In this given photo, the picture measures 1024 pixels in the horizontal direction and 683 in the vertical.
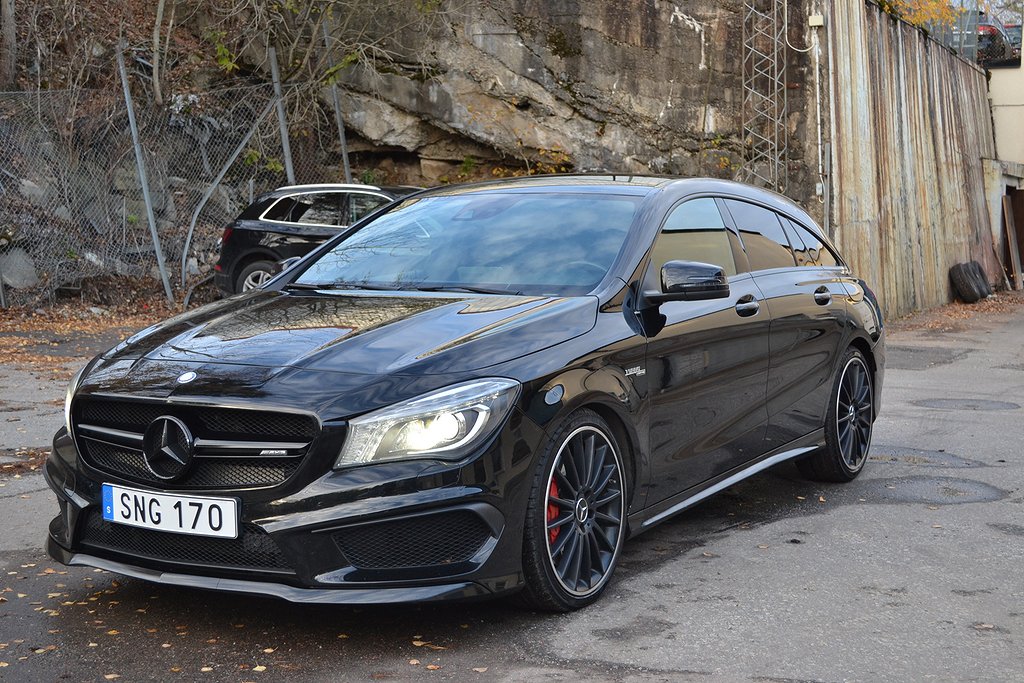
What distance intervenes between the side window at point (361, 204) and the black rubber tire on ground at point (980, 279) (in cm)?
1341

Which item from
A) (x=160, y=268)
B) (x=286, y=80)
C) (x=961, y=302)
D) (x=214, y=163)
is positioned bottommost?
(x=961, y=302)

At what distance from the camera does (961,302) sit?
936 inches

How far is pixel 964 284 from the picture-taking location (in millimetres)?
23625

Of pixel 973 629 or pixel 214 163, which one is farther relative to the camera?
pixel 214 163

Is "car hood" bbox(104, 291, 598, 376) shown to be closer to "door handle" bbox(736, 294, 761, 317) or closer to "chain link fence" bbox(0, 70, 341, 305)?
"door handle" bbox(736, 294, 761, 317)

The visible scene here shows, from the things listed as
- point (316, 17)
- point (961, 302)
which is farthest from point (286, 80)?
point (961, 302)

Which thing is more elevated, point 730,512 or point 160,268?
point 160,268

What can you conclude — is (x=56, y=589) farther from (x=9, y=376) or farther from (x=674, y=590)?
(x=9, y=376)

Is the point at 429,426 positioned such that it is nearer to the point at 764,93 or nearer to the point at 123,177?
the point at 123,177

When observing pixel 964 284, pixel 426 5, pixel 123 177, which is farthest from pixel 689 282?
pixel 964 284

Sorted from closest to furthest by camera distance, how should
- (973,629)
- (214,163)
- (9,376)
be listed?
(973,629), (9,376), (214,163)

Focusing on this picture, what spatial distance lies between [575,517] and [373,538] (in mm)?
840

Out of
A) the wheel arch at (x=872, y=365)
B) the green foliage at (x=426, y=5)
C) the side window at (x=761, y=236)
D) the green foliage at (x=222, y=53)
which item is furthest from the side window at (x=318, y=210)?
the side window at (x=761, y=236)

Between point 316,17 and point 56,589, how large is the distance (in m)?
15.6
